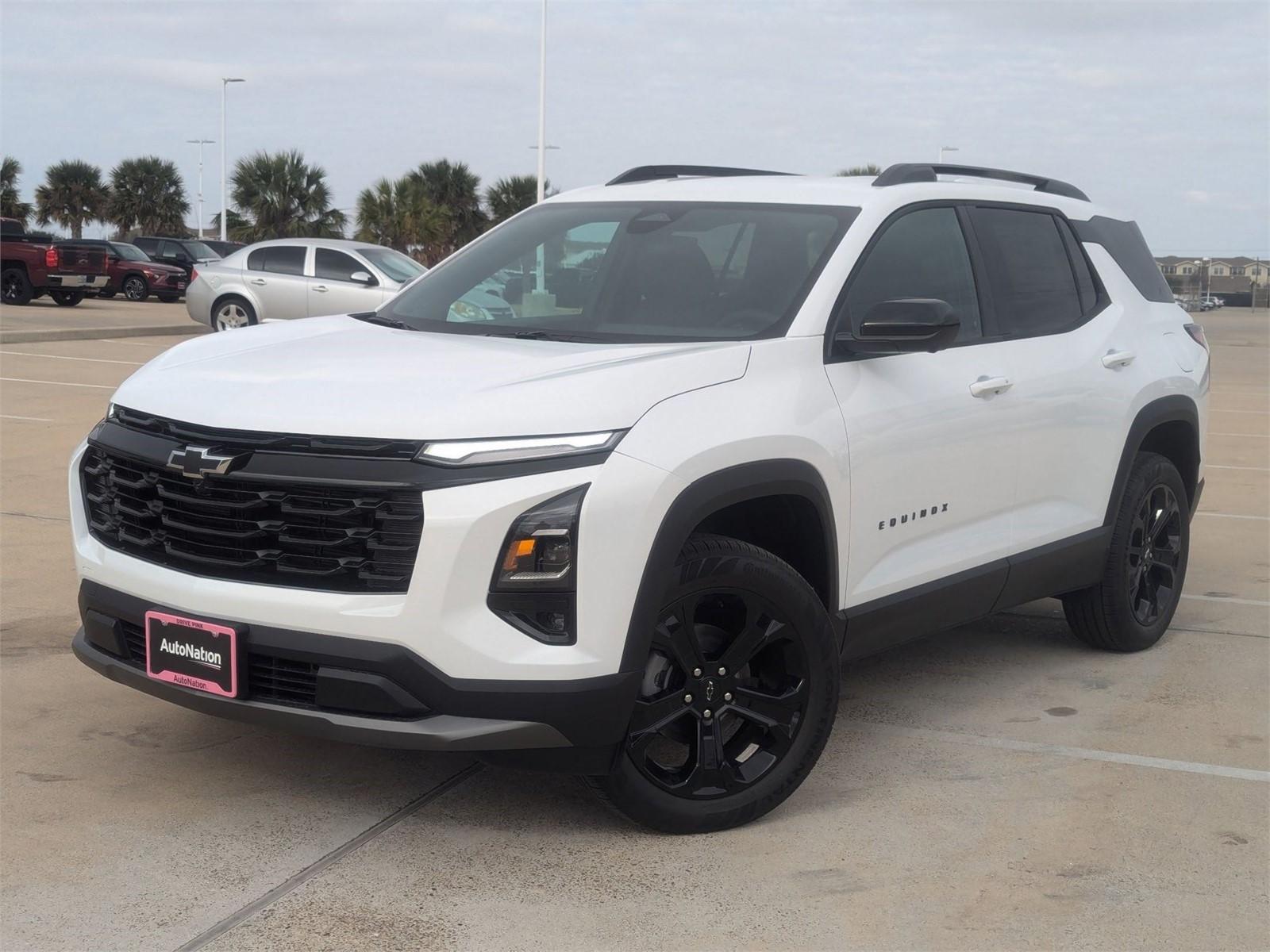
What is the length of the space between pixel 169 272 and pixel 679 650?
1235 inches

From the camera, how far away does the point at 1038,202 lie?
18.3ft

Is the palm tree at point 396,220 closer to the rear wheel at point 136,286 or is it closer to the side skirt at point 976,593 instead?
the rear wheel at point 136,286

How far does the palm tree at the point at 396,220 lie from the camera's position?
47.7m

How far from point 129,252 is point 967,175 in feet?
100

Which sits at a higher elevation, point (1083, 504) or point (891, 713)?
point (1083, 504)

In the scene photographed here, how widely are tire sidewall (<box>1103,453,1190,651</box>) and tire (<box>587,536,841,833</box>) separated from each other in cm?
204

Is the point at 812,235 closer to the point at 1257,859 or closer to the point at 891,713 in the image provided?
→ the point at 891,713

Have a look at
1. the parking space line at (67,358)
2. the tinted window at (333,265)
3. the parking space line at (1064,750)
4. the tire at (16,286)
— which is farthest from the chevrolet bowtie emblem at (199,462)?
the tire at (16,286)

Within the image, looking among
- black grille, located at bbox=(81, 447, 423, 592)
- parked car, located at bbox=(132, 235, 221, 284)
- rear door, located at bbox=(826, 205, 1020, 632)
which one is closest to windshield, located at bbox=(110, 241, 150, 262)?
parked car, located at bbox=(132, 235, 221, 284)

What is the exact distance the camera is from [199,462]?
3605mm

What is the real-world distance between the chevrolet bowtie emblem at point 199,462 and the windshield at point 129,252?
31165 mm

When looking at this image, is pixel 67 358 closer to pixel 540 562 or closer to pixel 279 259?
pixel 279 259

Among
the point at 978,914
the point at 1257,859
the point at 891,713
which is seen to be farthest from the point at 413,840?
the point at 1257,859

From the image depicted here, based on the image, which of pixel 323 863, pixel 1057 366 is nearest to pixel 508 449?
pixel 323 863
